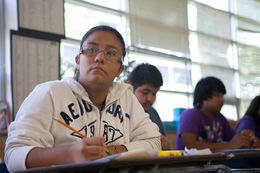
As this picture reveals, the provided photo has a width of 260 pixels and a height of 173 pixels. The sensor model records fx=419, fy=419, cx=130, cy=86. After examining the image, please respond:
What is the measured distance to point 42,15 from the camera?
3.00m

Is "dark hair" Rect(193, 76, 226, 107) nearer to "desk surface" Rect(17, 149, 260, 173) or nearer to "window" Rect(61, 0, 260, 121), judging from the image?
"window" Rect(61, 0, 260, 121)

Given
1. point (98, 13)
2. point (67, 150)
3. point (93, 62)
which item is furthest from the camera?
point (98, 13)

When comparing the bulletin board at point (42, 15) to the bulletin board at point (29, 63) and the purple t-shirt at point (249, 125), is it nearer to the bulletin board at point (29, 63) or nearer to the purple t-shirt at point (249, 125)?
the bulletin board at point (29, 63)

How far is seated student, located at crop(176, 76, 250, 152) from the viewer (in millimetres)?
2668

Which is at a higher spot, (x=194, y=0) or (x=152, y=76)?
(x=194, y=0)

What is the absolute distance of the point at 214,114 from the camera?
299 cm

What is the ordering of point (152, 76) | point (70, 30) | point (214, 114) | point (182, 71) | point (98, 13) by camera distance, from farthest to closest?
point (182, 71)
point (98, 13)
point (70, 30)
point (214, 114)
point (152, 76)

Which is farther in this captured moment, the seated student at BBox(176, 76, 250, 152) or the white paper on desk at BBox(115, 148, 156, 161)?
the seated student at BBox(176, 76, 250, 152)

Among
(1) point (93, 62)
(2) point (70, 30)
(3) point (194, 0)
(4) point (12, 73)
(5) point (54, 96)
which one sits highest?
(3) point (194, 0)

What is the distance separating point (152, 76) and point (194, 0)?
9.86 ft

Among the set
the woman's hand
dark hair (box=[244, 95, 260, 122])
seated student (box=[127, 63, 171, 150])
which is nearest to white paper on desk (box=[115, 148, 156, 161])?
the woman's hand

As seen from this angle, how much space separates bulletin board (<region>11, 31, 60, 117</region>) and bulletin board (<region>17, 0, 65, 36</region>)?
87 millimetres

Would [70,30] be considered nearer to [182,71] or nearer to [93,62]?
[182,71]

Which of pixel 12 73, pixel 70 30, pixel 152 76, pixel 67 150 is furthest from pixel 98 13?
pixel 67 150
